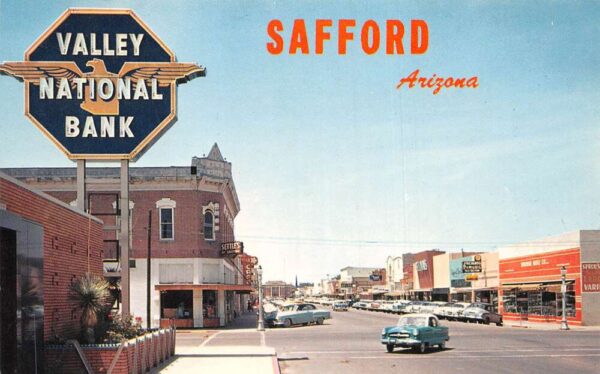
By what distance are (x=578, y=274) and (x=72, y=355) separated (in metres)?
40.3

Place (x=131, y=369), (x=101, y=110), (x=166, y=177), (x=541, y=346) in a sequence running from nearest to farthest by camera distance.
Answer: (x=131, y=369) → (x=101, y=110) → (x=541, y=346) → (x=166, y=177)

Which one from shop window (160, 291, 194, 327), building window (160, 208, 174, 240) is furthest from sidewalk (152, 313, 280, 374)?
building window (160, 208, 174, 240)

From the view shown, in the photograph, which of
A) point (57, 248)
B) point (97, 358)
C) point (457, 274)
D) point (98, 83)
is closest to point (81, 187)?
point (98, 83)

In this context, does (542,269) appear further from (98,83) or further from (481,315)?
(98,83)

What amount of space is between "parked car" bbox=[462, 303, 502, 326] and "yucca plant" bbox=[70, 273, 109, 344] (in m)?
37.7

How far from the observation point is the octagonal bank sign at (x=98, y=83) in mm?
22812

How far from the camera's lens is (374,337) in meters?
36.6

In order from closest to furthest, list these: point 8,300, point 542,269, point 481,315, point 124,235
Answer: point 8,300 < point 124,235 < point 481,315 < point 542,269

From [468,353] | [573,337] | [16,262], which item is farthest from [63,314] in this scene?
[573,337]

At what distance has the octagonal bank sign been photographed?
898 inches

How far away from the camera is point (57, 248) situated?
18.2 meters

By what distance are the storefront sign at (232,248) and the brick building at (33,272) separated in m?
29.2

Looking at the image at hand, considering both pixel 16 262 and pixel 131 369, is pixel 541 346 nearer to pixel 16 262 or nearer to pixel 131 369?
pixel 131 369

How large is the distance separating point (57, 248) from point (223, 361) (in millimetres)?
7942
